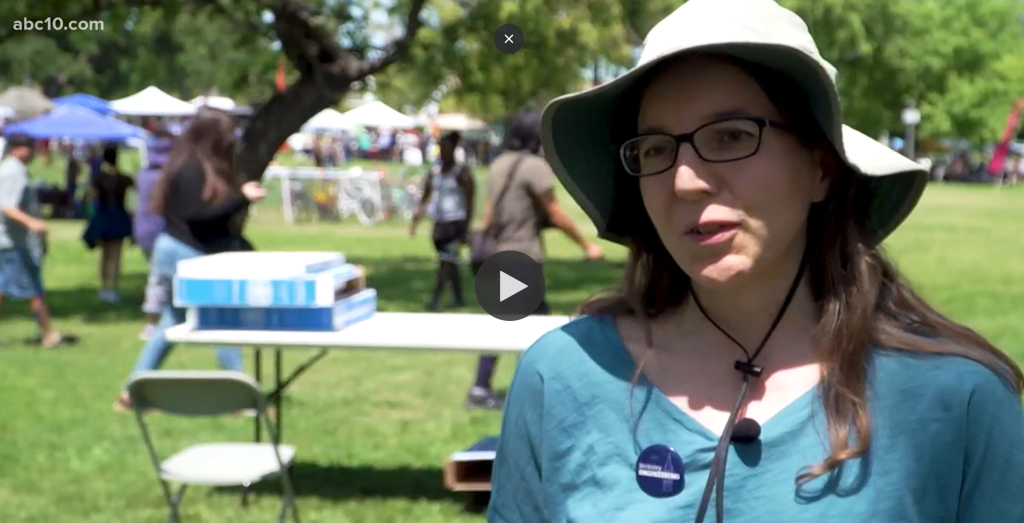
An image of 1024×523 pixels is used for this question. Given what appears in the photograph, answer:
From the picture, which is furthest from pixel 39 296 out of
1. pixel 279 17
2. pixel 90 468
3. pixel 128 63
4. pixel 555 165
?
pixel 128 63

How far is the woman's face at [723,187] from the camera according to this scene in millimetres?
1878

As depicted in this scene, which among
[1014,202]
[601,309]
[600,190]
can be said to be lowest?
[1014,202]

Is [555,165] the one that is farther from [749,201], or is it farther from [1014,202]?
[1014,202]

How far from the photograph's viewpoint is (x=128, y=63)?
6103 cm

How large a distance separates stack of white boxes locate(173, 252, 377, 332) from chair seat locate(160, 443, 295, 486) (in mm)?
517

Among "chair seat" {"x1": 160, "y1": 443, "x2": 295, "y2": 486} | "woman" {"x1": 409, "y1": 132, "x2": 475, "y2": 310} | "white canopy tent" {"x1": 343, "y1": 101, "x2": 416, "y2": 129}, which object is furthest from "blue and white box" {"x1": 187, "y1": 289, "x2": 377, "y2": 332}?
"white canopy tent" {"x1": 343, "y1": 101, "x2": 416, "y2": 129}

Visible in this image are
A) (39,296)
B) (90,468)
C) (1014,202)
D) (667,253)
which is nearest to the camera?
(667,253)

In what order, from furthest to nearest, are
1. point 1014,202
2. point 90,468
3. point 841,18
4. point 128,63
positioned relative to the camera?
point 128,63 < point 1014,202 < point 841,18 < point 90,468

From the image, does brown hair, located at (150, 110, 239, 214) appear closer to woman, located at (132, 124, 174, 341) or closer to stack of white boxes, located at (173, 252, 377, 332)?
stack of white boxes, located at (173, 252, 377, 332)

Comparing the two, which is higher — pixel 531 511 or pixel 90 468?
pixel 531 511

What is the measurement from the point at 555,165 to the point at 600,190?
78 mm

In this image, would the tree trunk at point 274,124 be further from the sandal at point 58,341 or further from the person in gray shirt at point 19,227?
the person in gray shirt at point 19,227
